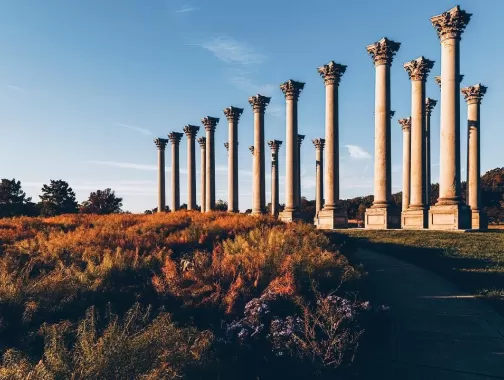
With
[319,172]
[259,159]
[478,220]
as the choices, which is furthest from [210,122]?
[478,220]

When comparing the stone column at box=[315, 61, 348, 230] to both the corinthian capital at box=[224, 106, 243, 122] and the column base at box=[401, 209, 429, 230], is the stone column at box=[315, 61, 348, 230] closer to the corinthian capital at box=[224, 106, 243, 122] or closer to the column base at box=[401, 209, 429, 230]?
the column base at box=[401, 209, 429, 230]

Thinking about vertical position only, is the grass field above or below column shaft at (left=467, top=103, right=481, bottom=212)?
below

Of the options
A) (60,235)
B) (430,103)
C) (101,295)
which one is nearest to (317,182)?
(430,103)

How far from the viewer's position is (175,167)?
73000 mm

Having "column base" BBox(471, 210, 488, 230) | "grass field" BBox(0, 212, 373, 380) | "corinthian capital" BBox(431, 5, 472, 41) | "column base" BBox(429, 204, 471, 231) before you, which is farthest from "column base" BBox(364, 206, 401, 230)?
"grass field" BBox(0, 212, 373, 380)

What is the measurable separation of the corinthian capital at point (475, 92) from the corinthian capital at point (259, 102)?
72.0ft

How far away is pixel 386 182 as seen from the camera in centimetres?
4153

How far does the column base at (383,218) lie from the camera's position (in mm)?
41406

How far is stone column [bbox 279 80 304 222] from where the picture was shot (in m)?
49.0

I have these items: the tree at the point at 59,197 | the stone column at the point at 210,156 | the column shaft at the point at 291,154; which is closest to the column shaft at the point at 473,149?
the column shaft at the point at 291,154

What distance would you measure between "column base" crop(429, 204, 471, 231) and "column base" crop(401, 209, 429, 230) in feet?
10.6

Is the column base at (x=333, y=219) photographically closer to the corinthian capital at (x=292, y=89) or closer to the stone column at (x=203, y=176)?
the corinthian capital at (x=292, y=89)

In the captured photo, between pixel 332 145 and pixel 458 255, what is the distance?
24379mm

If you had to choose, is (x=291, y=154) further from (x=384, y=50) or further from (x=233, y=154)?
(x=384, y=50)
